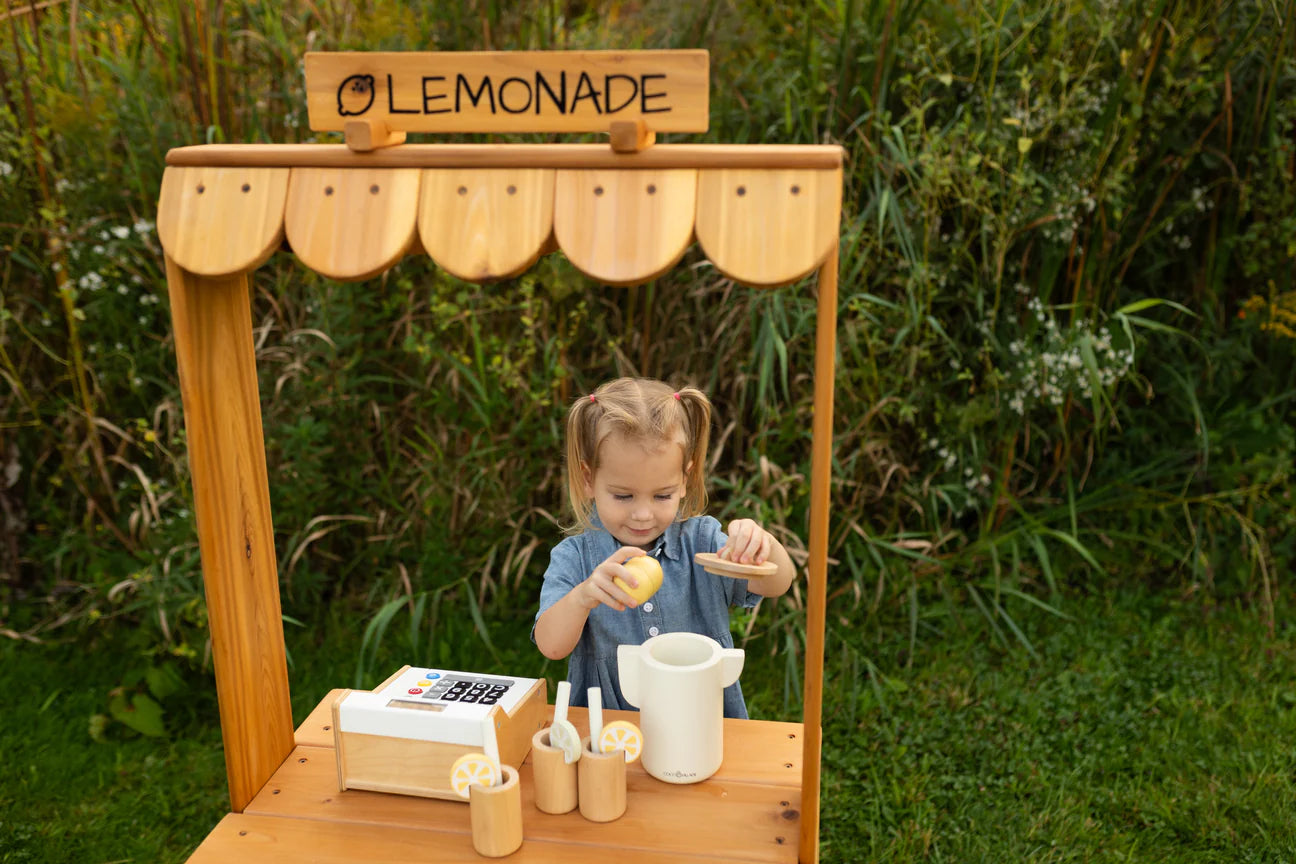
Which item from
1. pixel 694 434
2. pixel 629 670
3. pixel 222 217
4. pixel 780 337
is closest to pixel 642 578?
pixel 629 670

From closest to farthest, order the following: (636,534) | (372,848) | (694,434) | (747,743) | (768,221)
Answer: (768,221) → (372,848) → (747,743) → (636,534) → (694,434)

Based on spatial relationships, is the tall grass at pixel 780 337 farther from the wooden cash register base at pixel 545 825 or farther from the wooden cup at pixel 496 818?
the wooden cup at pixel 496 818

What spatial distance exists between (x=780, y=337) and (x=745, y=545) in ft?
4.51

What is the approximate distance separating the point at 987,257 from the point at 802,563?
101 cm

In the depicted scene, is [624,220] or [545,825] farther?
[545,825]

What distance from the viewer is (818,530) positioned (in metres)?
1.20

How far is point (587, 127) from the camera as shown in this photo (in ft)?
3.94

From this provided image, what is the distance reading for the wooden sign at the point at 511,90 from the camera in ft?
3.90

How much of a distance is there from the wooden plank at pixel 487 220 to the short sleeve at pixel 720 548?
0.79 metres

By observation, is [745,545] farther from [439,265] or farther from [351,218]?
[351,218]

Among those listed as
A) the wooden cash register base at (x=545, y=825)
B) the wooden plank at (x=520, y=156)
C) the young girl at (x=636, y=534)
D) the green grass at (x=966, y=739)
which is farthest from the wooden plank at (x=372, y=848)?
the green grass at (x=966, y=739)

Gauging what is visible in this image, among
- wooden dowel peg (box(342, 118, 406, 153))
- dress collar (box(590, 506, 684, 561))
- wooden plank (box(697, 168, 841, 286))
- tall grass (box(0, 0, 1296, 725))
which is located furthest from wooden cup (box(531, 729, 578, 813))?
tall grass (box(0, 0, 1296, 725))

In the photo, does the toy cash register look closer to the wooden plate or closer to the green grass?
the wooden plate

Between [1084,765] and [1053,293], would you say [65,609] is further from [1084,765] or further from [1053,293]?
[1053,293]
